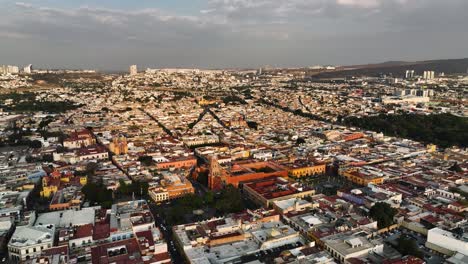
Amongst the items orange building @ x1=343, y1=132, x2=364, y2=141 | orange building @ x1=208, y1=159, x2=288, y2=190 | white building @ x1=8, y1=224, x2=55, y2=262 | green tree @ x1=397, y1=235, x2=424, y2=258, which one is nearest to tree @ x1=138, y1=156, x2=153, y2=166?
orange building @ x1=208, y1=159, x2=288, y2=190

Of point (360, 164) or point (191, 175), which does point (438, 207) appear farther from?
point (191, 175)

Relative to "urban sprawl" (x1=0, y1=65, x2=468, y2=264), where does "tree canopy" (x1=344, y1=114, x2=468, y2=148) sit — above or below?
above

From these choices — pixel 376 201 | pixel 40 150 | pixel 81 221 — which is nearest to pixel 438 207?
pixel 376 201

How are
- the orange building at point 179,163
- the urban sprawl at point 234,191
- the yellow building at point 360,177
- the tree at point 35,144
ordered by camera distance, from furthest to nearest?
the tree at point 35,144
the orange building at point 179,163
the yellow building at point 360,177
the urban sprawl at point 234,191

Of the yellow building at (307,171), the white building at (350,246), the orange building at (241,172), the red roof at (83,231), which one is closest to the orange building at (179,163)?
the orange building at (241,172)

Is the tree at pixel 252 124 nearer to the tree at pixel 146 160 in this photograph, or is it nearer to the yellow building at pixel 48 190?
the tree at pixel 146 160

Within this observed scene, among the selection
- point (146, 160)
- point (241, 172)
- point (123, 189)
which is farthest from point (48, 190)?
point (241, 172)

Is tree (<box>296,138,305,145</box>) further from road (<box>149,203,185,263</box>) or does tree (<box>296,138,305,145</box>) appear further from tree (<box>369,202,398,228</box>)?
road (<box>149,203,185,263</box>)
